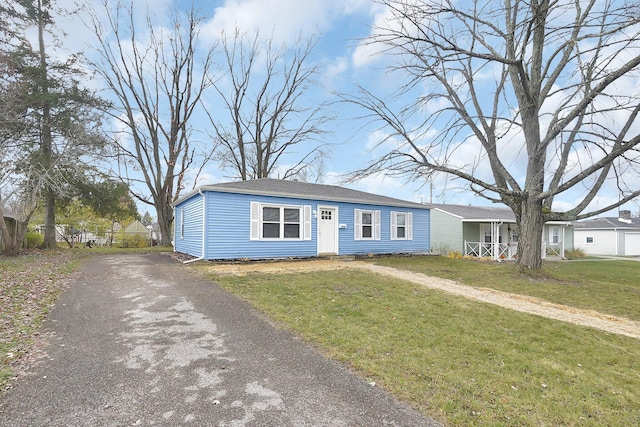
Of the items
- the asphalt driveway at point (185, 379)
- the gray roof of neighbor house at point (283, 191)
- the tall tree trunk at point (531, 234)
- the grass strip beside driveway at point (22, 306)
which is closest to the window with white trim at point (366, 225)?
the gray roof of neighbor house at point (283, 191)

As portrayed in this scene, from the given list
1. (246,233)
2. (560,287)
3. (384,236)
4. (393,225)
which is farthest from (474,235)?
(246,233)

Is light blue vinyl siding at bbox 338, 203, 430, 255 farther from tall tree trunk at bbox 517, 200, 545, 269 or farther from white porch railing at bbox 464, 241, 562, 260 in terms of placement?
tall tree trunk at bbox 517, 200, 545, 269

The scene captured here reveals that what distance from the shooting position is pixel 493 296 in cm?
765

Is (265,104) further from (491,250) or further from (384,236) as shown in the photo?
(491,250)

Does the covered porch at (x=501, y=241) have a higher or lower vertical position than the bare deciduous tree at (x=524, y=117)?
lower

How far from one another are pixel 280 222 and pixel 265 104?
52.6 ft

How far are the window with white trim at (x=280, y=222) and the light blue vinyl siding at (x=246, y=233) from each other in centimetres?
16

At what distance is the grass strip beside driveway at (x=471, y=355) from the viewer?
8.95 ft

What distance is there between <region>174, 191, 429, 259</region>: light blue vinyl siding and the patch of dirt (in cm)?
63

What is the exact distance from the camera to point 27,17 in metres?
16.1

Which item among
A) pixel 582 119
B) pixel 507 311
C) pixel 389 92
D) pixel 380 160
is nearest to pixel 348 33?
pixel 389 92

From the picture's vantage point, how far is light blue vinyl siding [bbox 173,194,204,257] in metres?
11.9

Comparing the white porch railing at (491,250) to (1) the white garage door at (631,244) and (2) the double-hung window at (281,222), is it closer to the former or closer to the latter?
(2) the double-hung window at (281,222)

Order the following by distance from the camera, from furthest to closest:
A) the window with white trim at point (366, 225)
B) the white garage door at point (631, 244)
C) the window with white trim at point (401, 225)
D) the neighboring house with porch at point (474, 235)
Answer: the white garage door at point (631, 244) < the neighboring house with porch at point (474, 235) < the window with white trim at point (401, 225) < the window with white trim at point (366, 225)
